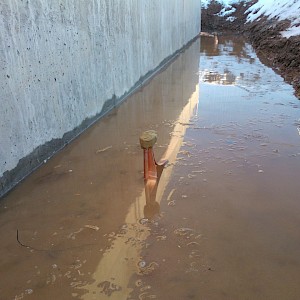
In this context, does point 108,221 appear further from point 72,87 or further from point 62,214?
point 72,87

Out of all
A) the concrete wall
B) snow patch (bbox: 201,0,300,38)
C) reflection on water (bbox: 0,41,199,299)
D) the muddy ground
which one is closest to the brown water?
reflection on water (bbox: 0,41,199,299)

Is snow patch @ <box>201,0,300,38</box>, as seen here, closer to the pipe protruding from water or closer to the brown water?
the brown water


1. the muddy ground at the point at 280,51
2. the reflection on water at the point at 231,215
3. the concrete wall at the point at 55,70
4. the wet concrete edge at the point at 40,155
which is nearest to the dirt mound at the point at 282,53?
the muddy ground at the point at 280,51

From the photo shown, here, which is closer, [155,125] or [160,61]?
[155,125]

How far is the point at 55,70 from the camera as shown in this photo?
472cm

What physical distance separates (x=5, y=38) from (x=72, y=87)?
1.65m

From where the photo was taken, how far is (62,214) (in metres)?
3.52

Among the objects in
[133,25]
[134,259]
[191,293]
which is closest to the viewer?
[191,293]

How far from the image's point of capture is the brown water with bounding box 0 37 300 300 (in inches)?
104

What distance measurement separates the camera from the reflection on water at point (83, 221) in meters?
2.66

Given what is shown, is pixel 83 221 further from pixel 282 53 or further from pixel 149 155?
pixel 282 53

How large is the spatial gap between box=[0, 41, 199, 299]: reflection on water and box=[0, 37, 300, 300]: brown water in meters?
0.01

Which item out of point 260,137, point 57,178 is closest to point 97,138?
point 57,178

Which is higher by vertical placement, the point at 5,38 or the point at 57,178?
the point at 5,38
